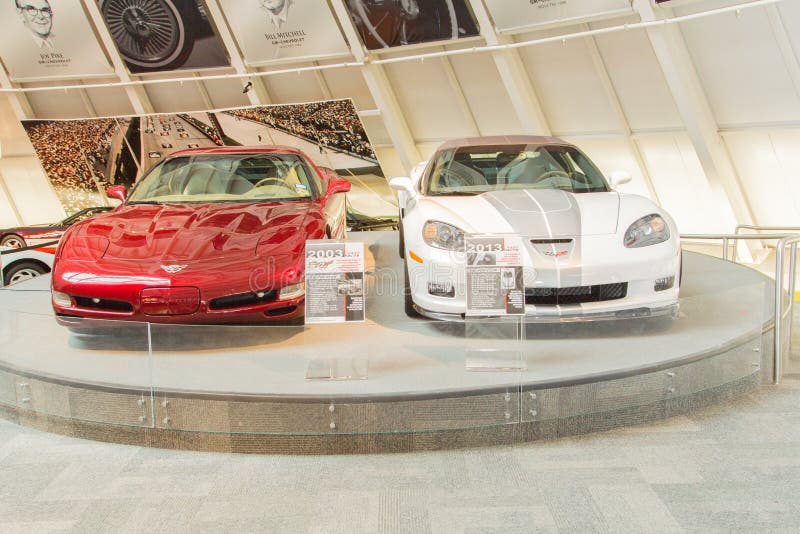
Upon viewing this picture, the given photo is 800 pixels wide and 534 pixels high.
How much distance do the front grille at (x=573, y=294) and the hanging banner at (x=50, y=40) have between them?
10.4 m

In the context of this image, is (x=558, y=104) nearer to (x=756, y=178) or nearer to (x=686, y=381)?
(x=756, y=178)

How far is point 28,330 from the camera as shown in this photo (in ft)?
11.1

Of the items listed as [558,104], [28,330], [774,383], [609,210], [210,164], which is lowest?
[774,383]

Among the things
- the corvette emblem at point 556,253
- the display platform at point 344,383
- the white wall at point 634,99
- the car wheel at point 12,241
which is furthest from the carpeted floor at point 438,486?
the white wall at point 634,99

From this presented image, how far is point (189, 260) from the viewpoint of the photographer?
12.0 feet

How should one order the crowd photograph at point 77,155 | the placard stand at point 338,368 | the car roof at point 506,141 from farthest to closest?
1. the crowd photograph at point 77,155
2. the car roof at point 506,141
3. the placard stand at point 338,368

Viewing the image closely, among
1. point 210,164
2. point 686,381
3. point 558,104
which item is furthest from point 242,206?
point 558,104

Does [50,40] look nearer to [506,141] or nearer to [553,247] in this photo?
[506,141]

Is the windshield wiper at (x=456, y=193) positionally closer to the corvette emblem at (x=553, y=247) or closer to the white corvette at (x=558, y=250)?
the white corvette at (x=558, y=250)

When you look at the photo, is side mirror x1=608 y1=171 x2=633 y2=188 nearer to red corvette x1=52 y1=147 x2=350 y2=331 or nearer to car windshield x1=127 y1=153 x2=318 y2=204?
red corvette x1=52 y1=147 x2=350 y2=331

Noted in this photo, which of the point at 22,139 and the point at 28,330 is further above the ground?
the point at 22,139

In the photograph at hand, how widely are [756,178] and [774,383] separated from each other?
5642mm

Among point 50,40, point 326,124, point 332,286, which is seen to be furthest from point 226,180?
point 50,40

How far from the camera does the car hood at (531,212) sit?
3748 millimetres
